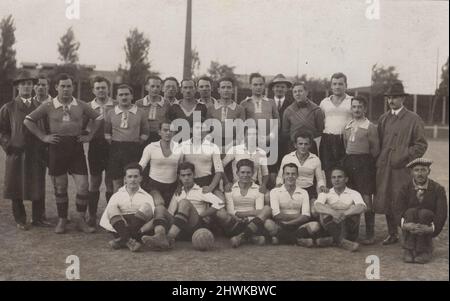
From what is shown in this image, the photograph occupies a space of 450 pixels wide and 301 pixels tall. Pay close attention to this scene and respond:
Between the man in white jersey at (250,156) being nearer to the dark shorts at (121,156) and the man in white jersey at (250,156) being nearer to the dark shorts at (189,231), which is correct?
the dark shorts at (189,231)

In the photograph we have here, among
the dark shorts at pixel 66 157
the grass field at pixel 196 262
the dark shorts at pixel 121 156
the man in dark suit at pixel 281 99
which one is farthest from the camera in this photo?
the man in dark suit at pixel 281 99

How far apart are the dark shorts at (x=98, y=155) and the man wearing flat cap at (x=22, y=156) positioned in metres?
0.48

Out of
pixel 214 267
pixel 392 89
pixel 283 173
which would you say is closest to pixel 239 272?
pixel 214 267

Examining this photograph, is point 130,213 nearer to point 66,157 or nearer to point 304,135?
point 66,157

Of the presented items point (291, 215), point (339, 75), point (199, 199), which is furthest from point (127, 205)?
point (339, 75)

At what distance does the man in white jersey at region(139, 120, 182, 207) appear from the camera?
186 inches

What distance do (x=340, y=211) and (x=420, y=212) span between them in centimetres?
67

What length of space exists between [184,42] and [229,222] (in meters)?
1.98

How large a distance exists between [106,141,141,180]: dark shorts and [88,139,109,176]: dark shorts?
0.16m

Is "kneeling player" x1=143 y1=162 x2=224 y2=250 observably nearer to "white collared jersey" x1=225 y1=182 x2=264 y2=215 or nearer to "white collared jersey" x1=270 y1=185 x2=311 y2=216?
"white collared jersey" x1=225 y1=182 x2=264 y2=215

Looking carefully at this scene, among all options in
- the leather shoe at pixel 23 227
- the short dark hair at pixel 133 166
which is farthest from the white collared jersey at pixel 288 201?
the leather shoe at pixel 23 227

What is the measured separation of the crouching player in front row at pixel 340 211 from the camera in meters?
4.47

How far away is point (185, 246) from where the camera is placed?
176 inches
